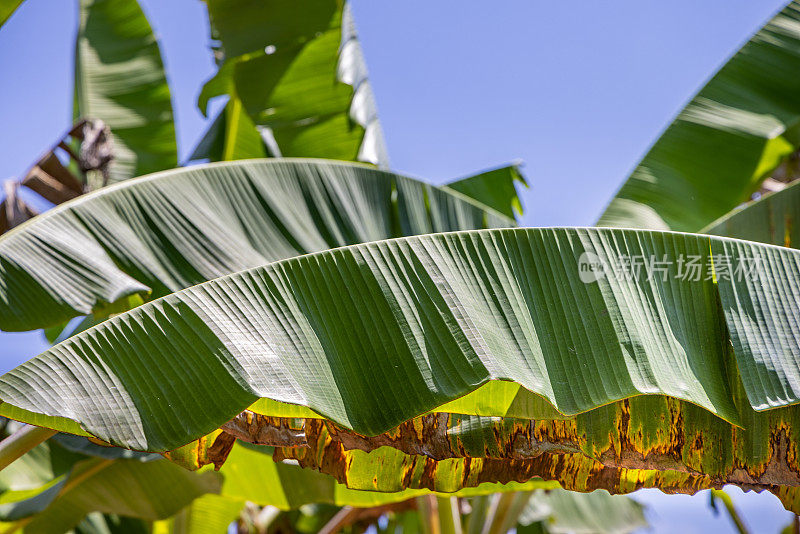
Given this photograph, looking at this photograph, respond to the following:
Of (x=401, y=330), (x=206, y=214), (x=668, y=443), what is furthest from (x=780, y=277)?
(x=206, y=214)

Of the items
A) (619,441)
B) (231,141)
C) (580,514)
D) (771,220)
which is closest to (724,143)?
(771,220)

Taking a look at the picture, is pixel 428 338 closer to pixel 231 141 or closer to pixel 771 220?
pixel 771 220

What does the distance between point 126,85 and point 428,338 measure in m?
2.62

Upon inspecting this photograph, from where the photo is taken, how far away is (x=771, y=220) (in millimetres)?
2016

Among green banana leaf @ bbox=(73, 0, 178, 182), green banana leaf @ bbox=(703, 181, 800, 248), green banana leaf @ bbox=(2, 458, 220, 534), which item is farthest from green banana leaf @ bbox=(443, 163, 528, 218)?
green banana leaf @ bbox=(2, 458, 220, 534)

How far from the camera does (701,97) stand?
9.17 feet

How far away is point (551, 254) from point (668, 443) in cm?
43

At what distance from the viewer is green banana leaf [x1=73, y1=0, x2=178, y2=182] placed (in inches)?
123

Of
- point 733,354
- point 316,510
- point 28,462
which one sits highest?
point 733,354

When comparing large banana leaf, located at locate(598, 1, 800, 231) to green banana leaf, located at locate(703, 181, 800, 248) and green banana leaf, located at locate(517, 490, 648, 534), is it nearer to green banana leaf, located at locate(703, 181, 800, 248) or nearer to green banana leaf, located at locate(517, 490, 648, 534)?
green banana leaf, located at locate(703, 181, 800, 248)

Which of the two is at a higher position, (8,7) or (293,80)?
(8,7)

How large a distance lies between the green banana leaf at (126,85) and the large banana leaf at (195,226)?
1.15m

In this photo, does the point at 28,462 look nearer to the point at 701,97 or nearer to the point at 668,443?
the point at 668,443

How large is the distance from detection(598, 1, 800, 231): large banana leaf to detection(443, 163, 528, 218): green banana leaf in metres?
0.48
